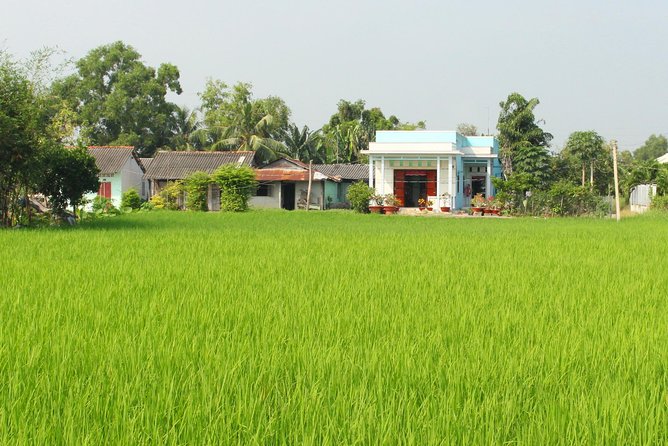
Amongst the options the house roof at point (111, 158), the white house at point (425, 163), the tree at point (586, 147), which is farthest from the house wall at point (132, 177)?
the tree at point (586, 147)

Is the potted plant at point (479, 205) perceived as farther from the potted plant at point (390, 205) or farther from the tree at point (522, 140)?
the tree at point (522, 140)

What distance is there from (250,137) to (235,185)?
9614 mm

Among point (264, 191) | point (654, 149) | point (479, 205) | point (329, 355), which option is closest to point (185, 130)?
point (264, 191)

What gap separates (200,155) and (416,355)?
2897 cm

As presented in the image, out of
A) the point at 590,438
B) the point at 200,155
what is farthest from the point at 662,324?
the point at 200,155

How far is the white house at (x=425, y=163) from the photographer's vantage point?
26.6 meters

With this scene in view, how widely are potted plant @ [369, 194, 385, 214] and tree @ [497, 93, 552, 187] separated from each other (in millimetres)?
8577

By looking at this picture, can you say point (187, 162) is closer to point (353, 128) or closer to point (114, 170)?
point (114, 170)

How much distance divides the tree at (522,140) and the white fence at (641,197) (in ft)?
14.1

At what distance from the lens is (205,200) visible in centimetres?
2711

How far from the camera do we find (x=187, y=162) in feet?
101

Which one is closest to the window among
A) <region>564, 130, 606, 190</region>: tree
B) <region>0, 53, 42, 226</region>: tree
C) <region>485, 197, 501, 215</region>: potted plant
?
<region>485, 197, 501, 215</region>: potted plant

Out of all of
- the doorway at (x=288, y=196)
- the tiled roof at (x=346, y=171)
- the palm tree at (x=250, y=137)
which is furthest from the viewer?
the tiled roof at (x=346, y=171)

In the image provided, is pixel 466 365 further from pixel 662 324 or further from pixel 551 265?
pixel 551 265
